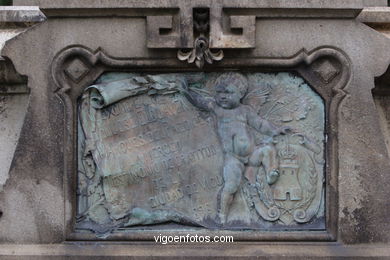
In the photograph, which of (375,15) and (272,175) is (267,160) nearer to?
(272,175)

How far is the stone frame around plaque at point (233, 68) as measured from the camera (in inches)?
243

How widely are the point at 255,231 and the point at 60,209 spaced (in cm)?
154

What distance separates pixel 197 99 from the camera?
20.6 feet

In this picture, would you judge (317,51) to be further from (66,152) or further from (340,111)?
(66,152)

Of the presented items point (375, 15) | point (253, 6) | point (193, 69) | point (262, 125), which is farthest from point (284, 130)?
point (375, 15)

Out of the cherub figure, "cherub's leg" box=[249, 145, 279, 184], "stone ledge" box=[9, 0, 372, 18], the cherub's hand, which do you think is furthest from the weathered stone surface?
"cherub's leg" box=[249, 145, 279, 184]

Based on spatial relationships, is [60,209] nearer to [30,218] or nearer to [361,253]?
[30,218]

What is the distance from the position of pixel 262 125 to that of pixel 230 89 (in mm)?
378

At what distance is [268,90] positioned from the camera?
628 centimetres

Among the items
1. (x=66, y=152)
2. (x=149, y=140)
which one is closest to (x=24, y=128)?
(x=66, y=152)

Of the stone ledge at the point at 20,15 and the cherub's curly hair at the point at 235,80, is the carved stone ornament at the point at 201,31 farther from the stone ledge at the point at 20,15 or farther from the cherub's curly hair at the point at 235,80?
the stone ledge at the point at 20,15

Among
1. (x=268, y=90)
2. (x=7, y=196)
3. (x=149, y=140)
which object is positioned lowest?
(x=7, y=196)

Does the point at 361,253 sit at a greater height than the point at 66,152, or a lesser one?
lesser

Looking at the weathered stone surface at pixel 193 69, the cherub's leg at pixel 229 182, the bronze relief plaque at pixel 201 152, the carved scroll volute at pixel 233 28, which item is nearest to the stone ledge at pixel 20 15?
the weathered stone surface at pixel 193 69
